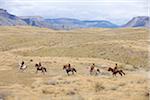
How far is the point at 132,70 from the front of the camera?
49156 millimetres

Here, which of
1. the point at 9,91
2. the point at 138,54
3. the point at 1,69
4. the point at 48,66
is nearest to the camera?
the point at 9,91

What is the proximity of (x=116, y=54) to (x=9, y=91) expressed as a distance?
3839cm

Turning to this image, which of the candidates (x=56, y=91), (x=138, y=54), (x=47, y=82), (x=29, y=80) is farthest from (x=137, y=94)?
(x=138, y=54)

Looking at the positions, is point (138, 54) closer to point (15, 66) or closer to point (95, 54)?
point (95, 54)

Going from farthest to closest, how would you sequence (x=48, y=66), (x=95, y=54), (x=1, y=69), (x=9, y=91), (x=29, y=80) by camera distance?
(x=95, y=54) < (x=48, y=66) < (x=1, y=69) < (x=29, y=80) < (x=9, y=91)

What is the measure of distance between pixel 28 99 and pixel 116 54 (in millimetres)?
40159

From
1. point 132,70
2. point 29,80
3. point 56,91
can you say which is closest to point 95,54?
point 132,70

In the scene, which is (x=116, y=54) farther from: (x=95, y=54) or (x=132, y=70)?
(x=132, y=70)

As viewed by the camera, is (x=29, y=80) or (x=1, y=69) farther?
(x=1, y=69)

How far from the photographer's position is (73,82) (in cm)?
3244

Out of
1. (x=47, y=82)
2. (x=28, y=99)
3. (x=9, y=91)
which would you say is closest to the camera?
(x=28, y=99)

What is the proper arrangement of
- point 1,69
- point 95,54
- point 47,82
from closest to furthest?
point 47,82 < point 1,69 < point 95,54

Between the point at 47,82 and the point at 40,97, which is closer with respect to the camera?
the point at 40,97

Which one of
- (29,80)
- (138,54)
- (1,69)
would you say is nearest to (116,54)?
(138,54)
